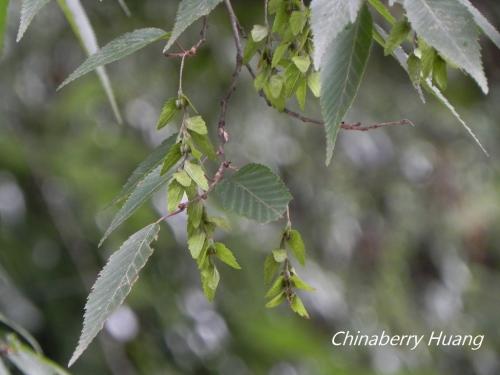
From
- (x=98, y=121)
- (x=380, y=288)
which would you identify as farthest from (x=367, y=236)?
(x=98, y=121)

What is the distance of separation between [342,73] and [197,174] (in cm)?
12

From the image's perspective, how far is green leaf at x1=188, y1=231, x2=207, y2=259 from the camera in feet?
2.08

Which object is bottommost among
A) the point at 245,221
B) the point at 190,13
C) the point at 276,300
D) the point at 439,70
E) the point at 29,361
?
the point at 245,221

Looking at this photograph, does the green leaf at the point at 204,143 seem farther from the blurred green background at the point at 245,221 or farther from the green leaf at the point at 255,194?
the blurred green background at the point at 245,221

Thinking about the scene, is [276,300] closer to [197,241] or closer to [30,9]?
[197,241]

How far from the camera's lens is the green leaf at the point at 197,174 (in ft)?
1.99

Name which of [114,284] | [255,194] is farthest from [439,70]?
[114,284]

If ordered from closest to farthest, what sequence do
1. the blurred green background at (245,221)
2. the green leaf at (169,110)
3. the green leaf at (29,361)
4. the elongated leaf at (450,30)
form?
the elongated leaf at (450,30) < the green leaf at (169,110) < the green leaf at (29,361) < the blurred green background at (245,221)

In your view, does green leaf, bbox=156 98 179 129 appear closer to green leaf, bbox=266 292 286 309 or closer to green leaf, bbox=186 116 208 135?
green leaf, bbox=186 116 208 135

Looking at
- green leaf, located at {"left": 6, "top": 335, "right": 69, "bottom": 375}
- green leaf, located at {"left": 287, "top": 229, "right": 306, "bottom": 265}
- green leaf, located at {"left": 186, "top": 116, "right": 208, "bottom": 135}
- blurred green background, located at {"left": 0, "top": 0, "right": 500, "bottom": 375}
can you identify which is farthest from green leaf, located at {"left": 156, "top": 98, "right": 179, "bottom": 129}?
blurred green background, located at {"left": 0, "top": 0, "right": 500, "bottom": 375}

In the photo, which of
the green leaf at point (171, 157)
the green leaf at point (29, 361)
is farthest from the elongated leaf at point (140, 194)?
the green leaf at point (29, 361)

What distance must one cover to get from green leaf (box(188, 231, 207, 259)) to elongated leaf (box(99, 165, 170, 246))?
0.04 m

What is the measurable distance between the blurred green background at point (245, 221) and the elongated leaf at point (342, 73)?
1.16 m

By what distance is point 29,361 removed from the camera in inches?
38.8
